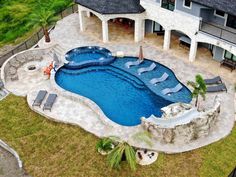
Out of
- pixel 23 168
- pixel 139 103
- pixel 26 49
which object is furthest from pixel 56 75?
pixel 23 168

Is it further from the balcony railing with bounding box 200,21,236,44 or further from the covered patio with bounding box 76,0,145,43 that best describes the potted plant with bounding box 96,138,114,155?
the covered patio with bounding box 76,0,145,43

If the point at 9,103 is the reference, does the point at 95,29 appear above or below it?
above

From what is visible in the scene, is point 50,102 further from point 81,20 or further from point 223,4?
point 223,4

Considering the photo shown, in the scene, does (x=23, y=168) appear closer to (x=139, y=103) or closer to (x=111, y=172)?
(x=111, y=172)

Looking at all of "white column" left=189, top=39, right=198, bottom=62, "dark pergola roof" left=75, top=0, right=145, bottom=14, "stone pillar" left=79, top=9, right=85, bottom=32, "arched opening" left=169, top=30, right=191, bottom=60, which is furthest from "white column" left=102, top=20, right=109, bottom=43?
"white column" left=189, top=39, right=198, bottom=62

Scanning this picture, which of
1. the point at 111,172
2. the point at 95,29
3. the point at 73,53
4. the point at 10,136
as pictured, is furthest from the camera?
the point at 95,29
